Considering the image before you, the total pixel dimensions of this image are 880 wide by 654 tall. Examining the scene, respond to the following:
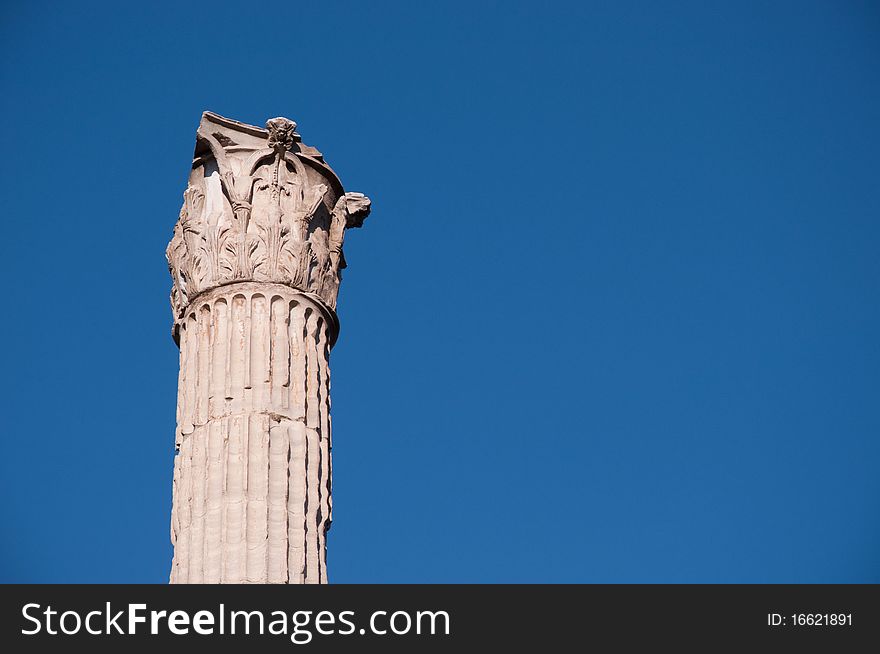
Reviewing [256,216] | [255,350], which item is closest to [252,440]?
[255,350]

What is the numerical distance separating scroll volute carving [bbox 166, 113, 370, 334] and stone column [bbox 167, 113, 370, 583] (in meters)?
0.02

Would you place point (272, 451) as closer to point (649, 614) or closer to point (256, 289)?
point (256, 289)

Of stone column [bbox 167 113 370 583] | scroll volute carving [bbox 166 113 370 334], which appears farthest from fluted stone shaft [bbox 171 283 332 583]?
scroll volute carving [bbox 166 113 370 334]

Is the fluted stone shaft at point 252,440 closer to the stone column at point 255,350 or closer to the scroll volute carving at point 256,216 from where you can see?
the stone column at point 255,350

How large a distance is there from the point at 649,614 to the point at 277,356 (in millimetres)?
7072

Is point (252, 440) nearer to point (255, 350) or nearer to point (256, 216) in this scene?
point (255, 350)

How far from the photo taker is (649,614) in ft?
84.6

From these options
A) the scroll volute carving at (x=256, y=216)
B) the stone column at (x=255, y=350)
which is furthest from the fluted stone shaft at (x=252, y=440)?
the scroll volute carving at (x=256, y=216)

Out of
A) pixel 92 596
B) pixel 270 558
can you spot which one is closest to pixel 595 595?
pixel 270 558

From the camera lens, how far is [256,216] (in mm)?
30609

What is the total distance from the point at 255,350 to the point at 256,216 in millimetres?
2378

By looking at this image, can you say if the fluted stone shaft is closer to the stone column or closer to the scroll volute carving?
the stone column

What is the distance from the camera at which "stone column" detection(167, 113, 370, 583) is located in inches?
1101

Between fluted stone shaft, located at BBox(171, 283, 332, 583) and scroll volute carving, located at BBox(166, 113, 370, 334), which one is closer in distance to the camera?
fluted stone shaft, located at BBox(171, 283, 332, 583)
